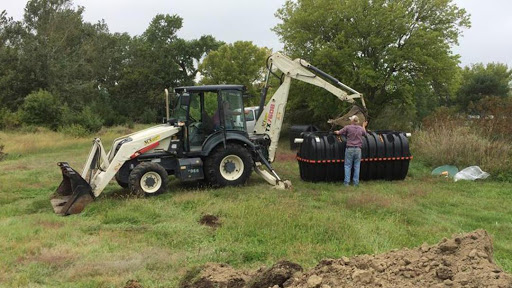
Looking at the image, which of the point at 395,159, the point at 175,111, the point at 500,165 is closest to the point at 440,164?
the point at 500,165

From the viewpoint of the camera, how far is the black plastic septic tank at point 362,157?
11227 millimetres

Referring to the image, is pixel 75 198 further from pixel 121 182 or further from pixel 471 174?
pixel 471 174

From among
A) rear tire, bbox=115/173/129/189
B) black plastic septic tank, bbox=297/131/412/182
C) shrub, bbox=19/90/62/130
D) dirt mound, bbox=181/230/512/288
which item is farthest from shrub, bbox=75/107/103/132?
dirt mound, bbox=181/230/512/288

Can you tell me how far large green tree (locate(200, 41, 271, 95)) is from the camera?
47.1 meters

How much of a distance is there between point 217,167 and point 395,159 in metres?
4.71

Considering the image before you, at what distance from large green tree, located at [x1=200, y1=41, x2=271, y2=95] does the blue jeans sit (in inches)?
1442

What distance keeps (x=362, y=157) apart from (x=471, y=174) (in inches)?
127

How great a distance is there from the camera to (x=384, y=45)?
20.0 metres

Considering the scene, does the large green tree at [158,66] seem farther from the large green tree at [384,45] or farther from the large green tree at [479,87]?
the large green tree at [384,45]

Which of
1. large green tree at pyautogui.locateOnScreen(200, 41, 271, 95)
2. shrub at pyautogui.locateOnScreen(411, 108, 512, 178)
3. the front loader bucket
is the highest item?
large green tree at pyautogui.locateOnScreen(200, 41, 271, 95)

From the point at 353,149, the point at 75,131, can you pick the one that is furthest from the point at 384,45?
the point at 75,131

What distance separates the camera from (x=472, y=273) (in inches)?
141

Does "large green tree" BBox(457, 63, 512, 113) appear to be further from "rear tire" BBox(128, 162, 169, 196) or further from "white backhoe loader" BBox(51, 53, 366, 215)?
"rear tire" BBox(128, 162, 169, 196)

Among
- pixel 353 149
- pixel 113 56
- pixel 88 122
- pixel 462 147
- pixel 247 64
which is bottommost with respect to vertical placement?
pixel 462 147
